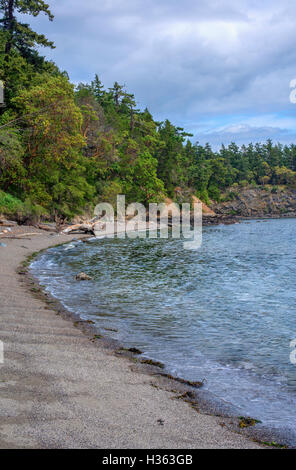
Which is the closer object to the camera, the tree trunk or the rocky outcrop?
the tree trunk

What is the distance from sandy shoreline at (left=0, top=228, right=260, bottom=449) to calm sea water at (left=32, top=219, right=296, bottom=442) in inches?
41.3

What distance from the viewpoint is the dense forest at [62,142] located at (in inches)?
1485

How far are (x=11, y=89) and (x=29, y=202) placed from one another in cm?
1185

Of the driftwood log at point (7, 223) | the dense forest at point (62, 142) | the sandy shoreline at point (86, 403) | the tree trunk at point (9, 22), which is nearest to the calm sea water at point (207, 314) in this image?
the sandy shoreline at point (86, 403)

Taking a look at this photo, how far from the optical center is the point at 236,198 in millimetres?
128000

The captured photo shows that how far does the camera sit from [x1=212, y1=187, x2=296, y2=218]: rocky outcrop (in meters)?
124

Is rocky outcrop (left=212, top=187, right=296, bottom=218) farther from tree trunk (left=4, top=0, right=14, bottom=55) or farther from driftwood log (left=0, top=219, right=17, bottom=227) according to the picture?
driftwood log (left=0, top=219, right=17, bottom=227)

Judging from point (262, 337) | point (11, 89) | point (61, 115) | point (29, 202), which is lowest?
point (262, 337)

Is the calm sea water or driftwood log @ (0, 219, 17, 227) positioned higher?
driftwood log @ (0, 219, 17, 227)

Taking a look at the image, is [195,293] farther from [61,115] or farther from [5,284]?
[61,115]

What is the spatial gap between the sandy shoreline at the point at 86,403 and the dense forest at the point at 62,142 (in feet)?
93.7

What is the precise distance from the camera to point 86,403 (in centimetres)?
535

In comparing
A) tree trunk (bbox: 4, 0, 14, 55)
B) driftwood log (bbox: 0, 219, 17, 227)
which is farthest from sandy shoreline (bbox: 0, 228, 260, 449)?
tree trunk (bbox: 4, 0, 14, 55)

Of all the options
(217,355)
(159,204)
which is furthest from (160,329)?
(159,204)
